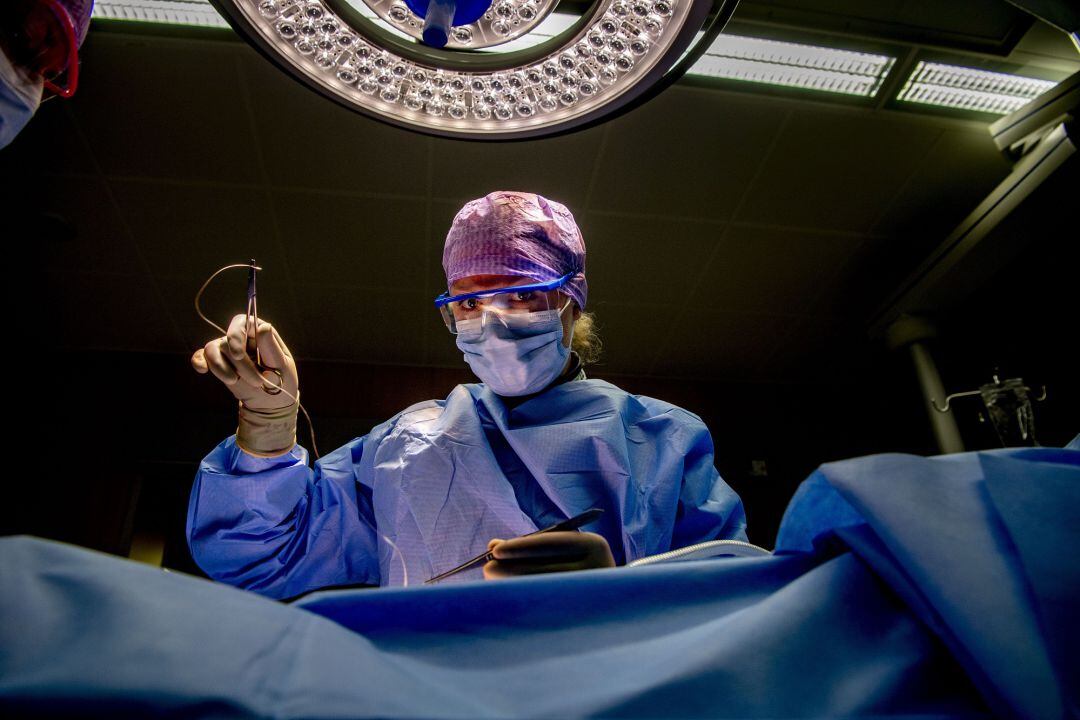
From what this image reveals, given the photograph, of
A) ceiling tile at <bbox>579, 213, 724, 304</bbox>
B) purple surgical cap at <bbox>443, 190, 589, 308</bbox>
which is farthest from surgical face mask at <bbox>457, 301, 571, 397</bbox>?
ceiling tile at <bbox>579, 213, 724, 304</bbox>

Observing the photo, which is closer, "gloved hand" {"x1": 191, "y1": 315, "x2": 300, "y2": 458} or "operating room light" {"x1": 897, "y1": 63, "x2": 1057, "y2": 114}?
"gloved hand" {"x1": 191, "y1": 315, "x2": 300, "y2": 458}

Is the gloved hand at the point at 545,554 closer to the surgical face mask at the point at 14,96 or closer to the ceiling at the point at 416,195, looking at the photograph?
the surgical face mask at the point at 14,96

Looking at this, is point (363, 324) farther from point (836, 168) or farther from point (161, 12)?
point (836, 168)

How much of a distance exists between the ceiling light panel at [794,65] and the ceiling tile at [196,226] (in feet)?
6.88

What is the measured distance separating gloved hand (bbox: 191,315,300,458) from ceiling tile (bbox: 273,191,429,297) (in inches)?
74.4

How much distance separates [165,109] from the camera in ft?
8.64

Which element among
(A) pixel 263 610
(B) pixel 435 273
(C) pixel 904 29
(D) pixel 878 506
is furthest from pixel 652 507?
(B) pixel 435 273

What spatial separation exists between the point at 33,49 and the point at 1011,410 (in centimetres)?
373

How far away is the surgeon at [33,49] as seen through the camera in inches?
32.9

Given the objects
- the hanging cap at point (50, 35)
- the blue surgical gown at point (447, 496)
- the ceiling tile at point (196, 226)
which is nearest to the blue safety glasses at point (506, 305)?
the blue surgical gown at point (447, 496)

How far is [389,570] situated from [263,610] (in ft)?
3.09

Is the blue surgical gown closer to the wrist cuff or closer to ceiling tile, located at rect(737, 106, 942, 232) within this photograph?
the wrist cuff

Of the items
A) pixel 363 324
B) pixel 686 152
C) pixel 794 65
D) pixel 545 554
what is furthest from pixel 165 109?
pixel 545 554

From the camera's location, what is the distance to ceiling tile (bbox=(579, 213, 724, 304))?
3244 mm
